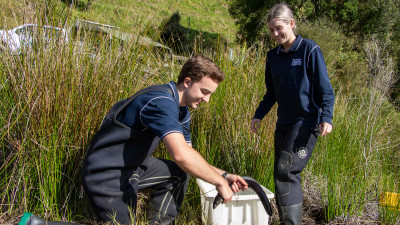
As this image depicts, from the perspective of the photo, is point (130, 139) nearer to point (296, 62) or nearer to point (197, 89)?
point (197, 89)

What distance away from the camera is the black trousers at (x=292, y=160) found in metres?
2.39

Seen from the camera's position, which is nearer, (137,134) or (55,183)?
(137,134)

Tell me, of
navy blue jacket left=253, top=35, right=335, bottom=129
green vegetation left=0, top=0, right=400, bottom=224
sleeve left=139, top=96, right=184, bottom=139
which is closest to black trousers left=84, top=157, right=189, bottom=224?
green vegetation left=0, top=0, right=400, bottom=224

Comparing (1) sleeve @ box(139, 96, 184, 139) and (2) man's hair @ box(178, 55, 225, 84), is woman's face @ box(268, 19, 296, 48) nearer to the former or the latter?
(2) man's hair @ box(178, 55, 225, 84)

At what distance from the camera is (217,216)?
2.46 m

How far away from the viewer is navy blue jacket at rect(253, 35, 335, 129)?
2.36m

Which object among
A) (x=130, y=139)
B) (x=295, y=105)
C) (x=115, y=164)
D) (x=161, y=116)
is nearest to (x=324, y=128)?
Answer: (x=295, y=105)

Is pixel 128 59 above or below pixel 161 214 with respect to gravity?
above

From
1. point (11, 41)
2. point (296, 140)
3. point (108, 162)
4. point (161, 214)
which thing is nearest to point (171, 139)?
point (108, 162)

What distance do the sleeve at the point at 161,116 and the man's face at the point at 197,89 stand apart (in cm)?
22

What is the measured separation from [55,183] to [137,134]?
0.77 m

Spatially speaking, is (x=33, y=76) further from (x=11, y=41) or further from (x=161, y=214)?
(x=161, y=214)

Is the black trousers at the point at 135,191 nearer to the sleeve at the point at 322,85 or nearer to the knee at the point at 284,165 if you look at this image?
the knee at the point at 284,165

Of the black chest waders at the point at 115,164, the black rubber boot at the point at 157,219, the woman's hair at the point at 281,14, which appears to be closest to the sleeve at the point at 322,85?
the woman's hair at the point at 281,14
